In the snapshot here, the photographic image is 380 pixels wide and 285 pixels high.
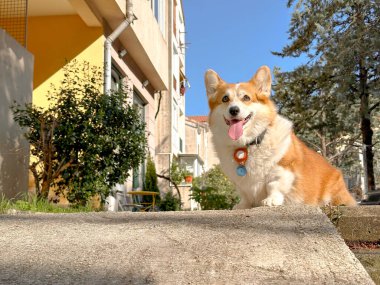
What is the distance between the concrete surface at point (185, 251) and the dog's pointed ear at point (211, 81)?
1426 mm

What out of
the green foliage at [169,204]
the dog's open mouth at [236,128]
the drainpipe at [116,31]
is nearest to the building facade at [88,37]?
the drainpipe at [116,31]

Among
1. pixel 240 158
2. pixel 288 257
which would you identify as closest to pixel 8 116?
pixel 240 158

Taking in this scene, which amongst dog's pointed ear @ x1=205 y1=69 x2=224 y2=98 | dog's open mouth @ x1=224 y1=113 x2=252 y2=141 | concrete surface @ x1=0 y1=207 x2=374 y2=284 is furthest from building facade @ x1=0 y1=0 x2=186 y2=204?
concrete surface @ x1=0 y1=207 x2=374 y2=284

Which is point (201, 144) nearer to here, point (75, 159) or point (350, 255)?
point (75, 159)

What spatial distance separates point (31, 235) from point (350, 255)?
78.7 inches

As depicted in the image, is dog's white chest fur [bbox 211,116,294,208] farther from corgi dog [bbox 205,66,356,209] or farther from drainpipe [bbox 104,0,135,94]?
drainpipe [bbox 104,0,135,94]

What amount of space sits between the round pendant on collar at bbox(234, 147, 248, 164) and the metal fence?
5.60 meters

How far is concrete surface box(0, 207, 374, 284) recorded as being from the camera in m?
2.24

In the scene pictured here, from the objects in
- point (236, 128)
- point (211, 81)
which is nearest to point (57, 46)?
point (211, 81)

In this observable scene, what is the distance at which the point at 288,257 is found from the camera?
246cm

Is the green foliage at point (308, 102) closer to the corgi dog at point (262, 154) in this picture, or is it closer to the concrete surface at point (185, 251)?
the corgi dog at point (262, 154)

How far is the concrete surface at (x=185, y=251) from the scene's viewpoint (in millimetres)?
2244

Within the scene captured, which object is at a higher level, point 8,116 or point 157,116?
point 157,116

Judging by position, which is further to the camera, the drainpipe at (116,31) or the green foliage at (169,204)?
the green foliage at (169,204)
